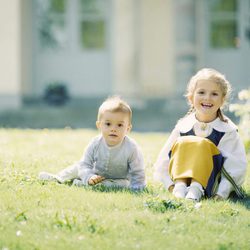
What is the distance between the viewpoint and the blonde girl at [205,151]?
5.54 metres

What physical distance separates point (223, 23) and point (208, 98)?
11.1 metres

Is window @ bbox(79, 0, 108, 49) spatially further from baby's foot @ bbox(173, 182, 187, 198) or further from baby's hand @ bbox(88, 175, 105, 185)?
baby's foot @ bbox(173, 182, 187, 198)

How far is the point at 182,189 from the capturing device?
5512 millimetres

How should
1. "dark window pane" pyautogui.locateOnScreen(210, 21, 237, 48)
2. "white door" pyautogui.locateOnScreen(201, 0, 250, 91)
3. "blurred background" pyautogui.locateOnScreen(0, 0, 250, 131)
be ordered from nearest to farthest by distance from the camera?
"blurred background" pyautogui.locateOnScreen(0, 0, 250, 131) < "white door" pyautogui.locateOnScreen(201, 0, 250, 91) < "dark window pane" pyautogui.locateOnScreen(210, 21, 237, 48)

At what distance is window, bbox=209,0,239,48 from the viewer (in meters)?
16.4

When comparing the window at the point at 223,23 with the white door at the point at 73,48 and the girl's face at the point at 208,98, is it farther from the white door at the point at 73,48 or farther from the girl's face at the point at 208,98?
the girl's face at the point at 208,98

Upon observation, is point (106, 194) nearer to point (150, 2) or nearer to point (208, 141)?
point (208, 141)

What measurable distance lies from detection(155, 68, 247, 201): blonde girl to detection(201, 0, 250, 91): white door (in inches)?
419

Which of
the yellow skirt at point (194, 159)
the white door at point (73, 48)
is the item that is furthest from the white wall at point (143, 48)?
the yellow skirt at point (194, 159)

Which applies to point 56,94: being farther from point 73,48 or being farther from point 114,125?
point 114,125

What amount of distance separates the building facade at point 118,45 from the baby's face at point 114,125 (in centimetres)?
949

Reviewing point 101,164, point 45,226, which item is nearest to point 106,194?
point 101,164

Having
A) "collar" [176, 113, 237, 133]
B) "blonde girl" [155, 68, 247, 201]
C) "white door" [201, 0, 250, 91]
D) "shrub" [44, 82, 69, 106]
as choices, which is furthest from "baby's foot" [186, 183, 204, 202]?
"white door" [201, 0, 250, 91]

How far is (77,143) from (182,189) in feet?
13.7
